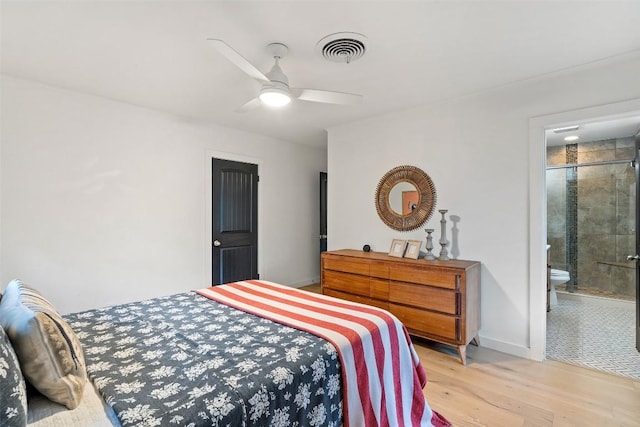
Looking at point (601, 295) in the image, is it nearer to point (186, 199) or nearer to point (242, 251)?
point (242, 251)

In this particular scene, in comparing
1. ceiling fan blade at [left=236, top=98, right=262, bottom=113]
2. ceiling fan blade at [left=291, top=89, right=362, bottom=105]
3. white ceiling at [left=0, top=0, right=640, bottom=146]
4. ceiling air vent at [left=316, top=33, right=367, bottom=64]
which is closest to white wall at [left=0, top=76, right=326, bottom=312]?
white ceiling at [left=0, top=0, right=640, bottom=146]

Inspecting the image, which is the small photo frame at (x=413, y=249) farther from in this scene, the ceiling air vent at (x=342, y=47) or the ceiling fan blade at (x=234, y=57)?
the ceiling fan blade at (x=234, y=57)

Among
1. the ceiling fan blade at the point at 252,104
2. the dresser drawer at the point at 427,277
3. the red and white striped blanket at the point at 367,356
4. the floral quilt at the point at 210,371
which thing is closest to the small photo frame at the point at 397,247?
the dresser drawer at the point at 427,277

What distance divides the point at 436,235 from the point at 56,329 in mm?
3019

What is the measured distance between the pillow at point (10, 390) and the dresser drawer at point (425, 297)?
8.46ft

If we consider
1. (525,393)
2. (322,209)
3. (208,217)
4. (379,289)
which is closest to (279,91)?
(379,289)

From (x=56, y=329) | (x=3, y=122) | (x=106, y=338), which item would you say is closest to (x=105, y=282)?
(x=3, y=122)

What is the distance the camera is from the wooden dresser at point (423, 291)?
2.57 metres

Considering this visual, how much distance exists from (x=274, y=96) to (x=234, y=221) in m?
2.43

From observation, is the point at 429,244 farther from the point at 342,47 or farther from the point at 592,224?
the point at 592,224

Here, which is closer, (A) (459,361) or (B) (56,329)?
(B) (56,329)

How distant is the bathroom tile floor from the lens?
256cm

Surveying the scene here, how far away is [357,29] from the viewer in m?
1.91

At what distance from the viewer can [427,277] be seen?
8.95ft
